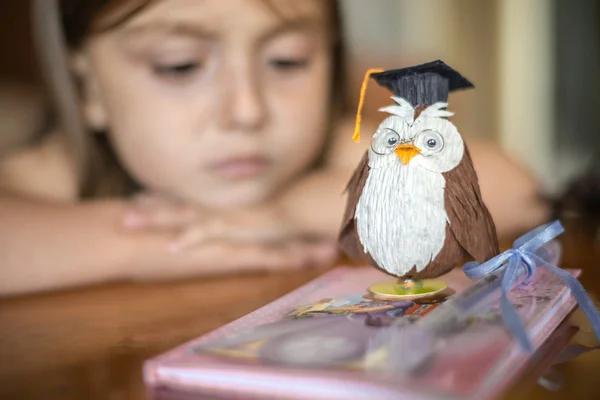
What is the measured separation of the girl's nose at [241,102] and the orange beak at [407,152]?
15.6 inches

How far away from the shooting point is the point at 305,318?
17.2 inches

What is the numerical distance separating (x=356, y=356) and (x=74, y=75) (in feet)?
2.34

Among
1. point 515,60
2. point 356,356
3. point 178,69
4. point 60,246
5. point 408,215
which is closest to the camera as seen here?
point 356,356

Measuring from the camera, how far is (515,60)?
121 cm

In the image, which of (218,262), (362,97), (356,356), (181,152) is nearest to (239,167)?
(181,152)

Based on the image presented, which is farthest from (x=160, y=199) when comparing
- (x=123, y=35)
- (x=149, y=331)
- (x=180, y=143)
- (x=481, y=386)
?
(x=481, y=386)

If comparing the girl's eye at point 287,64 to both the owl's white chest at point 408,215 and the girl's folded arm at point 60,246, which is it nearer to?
the girl's folded arm at point 60,246

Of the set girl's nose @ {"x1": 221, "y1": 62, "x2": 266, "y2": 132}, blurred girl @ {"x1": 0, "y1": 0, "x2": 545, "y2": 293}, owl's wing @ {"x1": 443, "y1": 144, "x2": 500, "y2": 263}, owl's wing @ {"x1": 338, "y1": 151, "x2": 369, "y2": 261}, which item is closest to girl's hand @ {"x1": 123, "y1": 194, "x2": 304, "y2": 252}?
blurred girl @ {"x1": 0, "y1": 0, "x2": 545, "y2": 293}

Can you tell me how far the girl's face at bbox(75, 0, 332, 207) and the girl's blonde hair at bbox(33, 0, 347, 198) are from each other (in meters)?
0.02

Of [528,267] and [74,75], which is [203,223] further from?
[528,267]

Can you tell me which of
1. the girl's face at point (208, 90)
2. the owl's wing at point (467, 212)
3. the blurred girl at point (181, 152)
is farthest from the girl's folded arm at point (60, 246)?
the owl's wing at point (467, 212)

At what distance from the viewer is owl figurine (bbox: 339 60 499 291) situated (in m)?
0.46

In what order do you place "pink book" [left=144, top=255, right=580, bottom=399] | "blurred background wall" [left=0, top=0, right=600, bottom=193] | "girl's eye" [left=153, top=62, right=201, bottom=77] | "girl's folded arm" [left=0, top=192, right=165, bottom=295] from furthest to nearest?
1. "blurred background wall" [left=0, top=0, right=600, bottom=193]
2. "girl's eye" [left=153, top=62, right=201, bottom=77]
3. "girl's folded arm" [left=0, top=192, right=165, bottom=295]
4. "pink book" [left=144, top=255, right=580, bottom=399]

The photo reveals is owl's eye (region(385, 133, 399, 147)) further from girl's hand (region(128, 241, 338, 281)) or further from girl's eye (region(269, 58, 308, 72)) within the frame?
girl's eye (region(269, 58, 308, 72))
